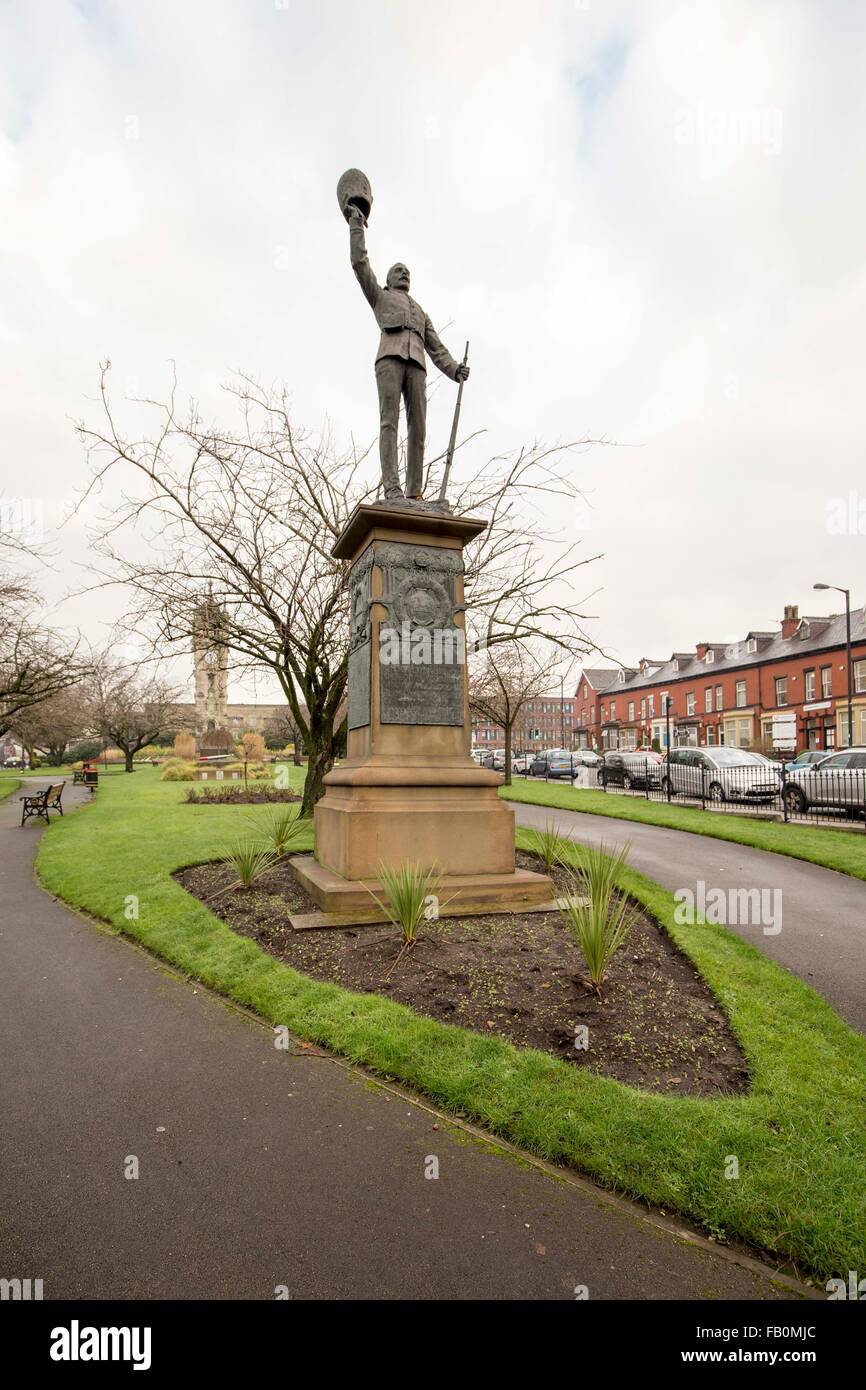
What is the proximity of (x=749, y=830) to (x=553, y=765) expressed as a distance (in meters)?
27.2

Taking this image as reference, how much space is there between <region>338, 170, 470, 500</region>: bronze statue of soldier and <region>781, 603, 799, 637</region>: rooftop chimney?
50400mm

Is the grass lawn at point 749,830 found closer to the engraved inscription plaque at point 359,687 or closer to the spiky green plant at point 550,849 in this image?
the spiky green plant at point 550,849

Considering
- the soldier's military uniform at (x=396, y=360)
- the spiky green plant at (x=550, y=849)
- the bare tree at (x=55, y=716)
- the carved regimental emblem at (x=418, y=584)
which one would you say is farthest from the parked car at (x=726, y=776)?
the bare tree at (x=55, y=716)

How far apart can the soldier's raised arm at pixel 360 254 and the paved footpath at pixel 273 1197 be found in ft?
25.0

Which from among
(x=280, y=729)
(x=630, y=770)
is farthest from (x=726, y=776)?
(x=280, y=729)

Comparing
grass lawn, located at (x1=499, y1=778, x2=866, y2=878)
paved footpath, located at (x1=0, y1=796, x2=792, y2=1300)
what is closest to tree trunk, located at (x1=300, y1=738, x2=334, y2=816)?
grass lawn, located at (x1=499, y1=778, x2=866, y2=878)

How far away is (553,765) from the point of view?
40.6 meters

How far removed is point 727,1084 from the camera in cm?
346

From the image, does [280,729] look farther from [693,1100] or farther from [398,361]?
[693,1100]

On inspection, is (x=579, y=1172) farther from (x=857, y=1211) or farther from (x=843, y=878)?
(x=843, y=878)

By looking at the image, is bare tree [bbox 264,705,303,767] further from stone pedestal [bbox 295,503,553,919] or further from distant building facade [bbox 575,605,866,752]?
stone pedestal [bbox 295,503,553,919]
